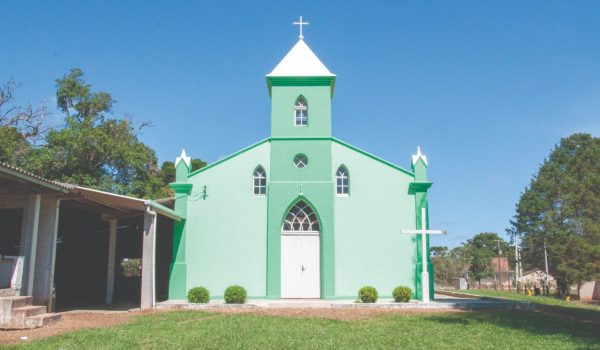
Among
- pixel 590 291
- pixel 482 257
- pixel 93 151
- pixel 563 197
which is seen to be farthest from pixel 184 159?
pixel 482 257

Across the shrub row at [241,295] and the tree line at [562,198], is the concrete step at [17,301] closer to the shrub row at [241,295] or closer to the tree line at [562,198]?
the shrub row at [241,295]

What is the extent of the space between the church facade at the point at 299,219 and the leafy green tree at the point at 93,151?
1197 centimetres

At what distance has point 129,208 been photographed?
16281 mm

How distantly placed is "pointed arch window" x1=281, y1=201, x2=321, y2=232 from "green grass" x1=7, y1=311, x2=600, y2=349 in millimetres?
5676

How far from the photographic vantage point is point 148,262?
15.4 m

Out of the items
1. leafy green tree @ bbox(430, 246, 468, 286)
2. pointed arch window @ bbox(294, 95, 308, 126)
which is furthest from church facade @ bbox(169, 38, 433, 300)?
leafy green tree @ bbox(430, 246, 468, 286)

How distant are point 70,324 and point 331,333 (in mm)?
5858

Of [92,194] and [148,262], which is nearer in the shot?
[92,194]

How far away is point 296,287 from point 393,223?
3.99 metres

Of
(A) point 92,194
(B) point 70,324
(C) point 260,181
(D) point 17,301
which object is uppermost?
(C) point 260,181

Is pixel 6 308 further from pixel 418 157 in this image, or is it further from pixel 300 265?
pixel 418 157

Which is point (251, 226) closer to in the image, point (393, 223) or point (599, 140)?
point (393, 223)

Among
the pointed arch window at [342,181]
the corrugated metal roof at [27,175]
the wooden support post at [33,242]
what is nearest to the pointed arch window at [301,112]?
the pointed arch window at [342,181]

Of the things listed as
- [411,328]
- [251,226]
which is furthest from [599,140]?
[411,328]
